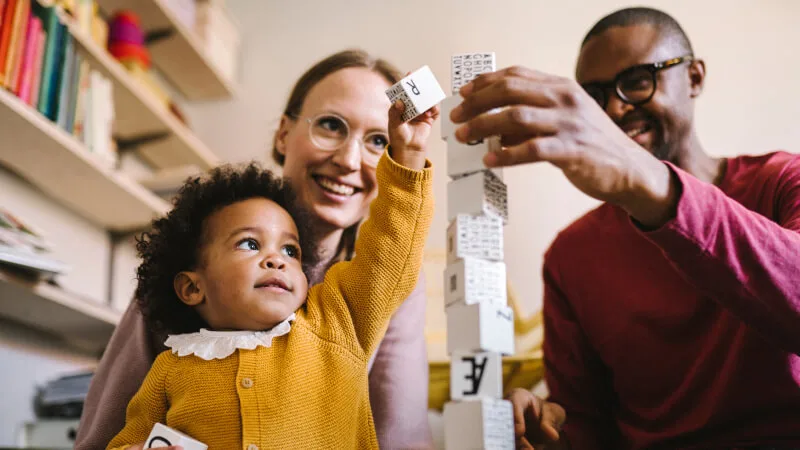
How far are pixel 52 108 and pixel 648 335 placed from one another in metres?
1.79

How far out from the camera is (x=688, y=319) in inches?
53.3

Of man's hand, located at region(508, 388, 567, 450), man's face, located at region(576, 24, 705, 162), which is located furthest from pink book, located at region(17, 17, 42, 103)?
man's hand, located at region(508, 388, 567, 450)

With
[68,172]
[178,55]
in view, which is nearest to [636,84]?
[68,172]

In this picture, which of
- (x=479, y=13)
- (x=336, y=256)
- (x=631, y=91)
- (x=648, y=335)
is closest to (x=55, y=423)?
(x=336, y=256)

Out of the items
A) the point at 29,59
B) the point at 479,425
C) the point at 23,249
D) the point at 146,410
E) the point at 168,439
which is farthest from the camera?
the point at 29,59

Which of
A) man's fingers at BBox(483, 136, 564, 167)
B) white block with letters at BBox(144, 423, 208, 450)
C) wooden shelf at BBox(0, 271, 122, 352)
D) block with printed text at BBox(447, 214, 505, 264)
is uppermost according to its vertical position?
wooden shelf at BBox(0, 271, 122, 352)

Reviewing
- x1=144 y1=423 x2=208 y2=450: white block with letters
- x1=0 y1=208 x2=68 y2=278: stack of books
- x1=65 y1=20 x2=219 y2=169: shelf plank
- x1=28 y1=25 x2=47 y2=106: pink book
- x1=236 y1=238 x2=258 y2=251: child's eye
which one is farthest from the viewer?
x1=65 y1=20 x2=219 y2=169: shelf plank

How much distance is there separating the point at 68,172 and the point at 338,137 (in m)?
1.21

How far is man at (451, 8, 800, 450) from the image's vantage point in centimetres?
81

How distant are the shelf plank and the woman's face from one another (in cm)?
117

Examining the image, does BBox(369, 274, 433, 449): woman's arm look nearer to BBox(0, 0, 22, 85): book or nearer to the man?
the man

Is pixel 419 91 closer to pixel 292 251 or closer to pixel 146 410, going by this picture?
pixel 292 251

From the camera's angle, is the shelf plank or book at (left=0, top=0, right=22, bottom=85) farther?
the shelf plank

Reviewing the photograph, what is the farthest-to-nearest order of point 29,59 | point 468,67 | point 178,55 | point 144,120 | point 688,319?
point 178,55 < point 144,120 < point 29,59 < point 688,319 < point 468,67
